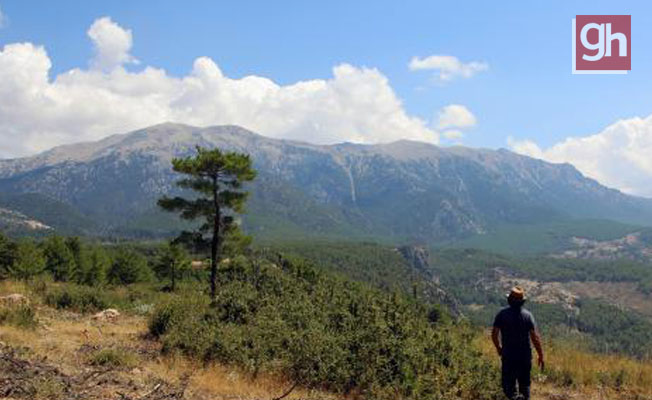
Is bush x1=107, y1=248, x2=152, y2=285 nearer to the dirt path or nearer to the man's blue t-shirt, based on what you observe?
the dirt path

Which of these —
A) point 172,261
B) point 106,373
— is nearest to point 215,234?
point 106,373

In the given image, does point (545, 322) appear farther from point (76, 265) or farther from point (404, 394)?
Result: point (404, 394)

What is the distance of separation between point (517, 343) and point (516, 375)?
686mm

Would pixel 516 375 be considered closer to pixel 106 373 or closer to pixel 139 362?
pixel 106 373

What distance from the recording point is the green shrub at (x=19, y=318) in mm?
17109

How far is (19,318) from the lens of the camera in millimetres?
17359

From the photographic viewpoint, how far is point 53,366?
41.5 feet

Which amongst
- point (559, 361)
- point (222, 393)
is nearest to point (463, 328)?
point (559, 361)

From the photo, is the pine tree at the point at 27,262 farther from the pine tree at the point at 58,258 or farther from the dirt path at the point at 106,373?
→ the dirt path at the point at 106,373

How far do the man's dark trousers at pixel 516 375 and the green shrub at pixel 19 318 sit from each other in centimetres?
1323

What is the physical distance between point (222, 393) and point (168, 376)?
62.0 inches

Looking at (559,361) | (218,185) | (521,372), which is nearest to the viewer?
(521,372)

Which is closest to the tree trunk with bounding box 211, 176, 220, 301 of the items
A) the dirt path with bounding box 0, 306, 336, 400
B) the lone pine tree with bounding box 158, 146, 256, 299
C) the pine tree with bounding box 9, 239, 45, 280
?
the lone pine tree with bounding box 158, 146, 256, 299

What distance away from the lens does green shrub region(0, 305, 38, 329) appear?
1711 centimetres
